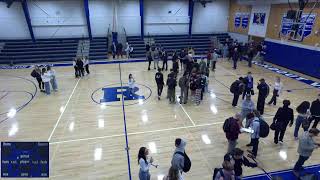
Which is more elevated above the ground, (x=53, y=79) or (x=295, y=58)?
(x=295, y=58)

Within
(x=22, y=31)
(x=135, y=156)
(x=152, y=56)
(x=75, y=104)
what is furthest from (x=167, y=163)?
(x=22, y=31)

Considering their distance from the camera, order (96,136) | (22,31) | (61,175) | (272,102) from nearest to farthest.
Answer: (61,175), (96,136), (272,102), (22,31)

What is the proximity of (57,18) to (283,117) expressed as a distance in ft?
66.4

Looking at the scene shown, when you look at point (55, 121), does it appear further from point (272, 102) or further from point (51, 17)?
point (51, 17)

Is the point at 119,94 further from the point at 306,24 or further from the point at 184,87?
the point at 306,24

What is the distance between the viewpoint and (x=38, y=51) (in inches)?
778

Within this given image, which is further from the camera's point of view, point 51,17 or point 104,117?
point 51,17

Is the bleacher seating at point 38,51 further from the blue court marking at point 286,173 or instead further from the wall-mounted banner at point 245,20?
the blue court marking at point 286,173

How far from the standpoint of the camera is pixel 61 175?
6070 millimetres

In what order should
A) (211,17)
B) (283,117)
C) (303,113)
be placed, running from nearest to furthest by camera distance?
(283,117) → (303,113) → (211,17)

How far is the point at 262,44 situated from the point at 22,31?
2016cm

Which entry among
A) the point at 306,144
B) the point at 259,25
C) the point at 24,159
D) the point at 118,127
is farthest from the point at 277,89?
the point at 259,25

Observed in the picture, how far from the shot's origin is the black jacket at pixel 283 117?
21.8ft

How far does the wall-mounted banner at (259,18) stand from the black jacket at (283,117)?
45.6ft
